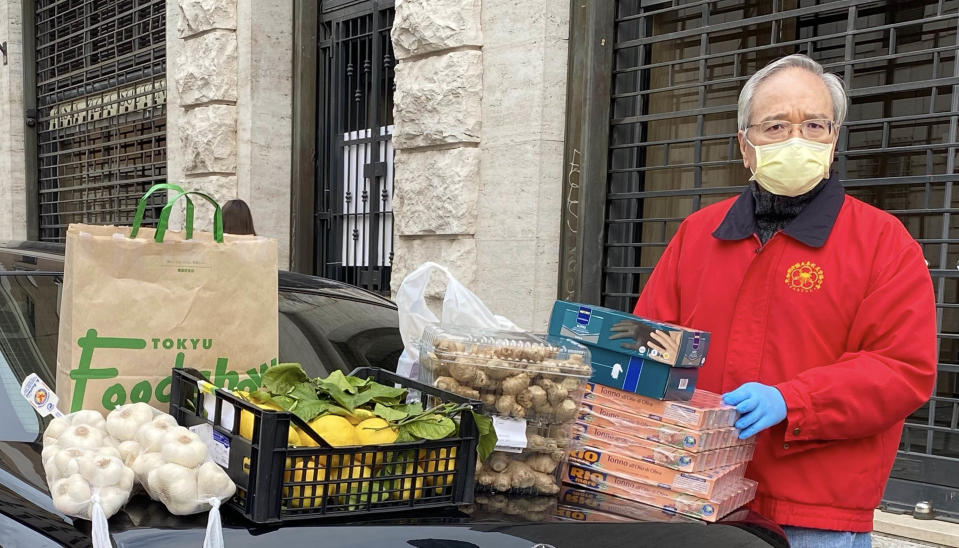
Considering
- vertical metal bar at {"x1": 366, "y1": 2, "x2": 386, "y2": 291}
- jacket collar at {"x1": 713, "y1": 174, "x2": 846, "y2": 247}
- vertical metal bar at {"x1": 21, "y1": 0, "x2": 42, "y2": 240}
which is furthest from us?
vertical metal bar at {"x1": 21, "y1": 0, "x2": 42, "y2": 240}

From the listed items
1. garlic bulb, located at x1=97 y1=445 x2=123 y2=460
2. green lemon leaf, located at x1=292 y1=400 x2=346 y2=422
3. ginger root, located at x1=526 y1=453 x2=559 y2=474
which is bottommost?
ginger root, located at x1=526 y1=453 x2=559 y2=474

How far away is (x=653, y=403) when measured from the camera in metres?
1.99

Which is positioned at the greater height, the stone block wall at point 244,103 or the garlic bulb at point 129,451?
the stone block wall at point 244,103

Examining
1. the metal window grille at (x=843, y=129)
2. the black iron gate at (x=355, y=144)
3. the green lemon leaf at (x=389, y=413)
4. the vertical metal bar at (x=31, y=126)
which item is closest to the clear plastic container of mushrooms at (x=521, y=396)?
the green lemon leaf at (x=389, y=413)

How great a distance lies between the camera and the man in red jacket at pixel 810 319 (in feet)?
6.55

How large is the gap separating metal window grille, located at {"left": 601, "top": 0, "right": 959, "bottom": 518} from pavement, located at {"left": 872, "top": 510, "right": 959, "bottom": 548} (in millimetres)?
118

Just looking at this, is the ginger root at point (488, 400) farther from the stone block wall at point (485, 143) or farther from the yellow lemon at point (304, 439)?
the stone block wall at point (485, 143)

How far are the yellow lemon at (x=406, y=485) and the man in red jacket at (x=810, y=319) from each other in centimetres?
79

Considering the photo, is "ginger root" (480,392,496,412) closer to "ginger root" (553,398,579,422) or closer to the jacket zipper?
"ginger root" (553,398,579,422)

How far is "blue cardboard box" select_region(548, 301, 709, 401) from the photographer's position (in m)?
1.96

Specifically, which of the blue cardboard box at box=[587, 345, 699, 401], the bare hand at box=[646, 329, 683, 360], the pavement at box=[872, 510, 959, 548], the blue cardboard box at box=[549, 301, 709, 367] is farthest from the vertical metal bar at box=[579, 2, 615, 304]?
the bare hand at box=[646, 329, 683, 360]

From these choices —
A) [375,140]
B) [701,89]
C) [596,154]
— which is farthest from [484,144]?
[375,140]

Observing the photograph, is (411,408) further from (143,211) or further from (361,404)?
(143,211)

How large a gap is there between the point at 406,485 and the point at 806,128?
1.41 meters
